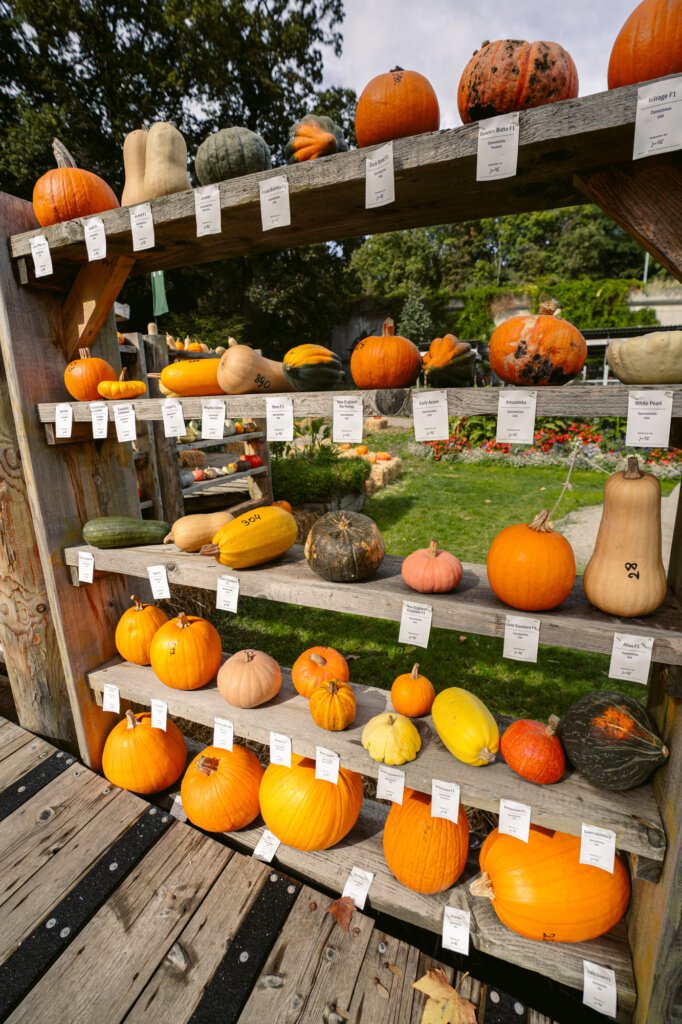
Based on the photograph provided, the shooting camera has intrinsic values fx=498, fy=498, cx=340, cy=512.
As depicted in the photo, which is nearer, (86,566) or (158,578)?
(158,578)

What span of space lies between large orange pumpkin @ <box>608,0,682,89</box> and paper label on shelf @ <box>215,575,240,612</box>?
6.10 ft

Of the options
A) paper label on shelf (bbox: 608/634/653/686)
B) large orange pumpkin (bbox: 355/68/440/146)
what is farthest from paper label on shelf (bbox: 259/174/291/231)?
paper label on shelf (bbox: 608/634/653/686)

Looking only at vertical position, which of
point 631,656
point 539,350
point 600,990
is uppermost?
point 539,350

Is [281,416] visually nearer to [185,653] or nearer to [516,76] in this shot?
[516,76]

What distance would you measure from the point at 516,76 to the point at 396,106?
34cm

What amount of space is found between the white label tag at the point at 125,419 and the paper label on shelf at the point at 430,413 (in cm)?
112

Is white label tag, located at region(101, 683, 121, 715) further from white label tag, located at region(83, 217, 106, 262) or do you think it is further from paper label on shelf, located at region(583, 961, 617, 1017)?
paper label on shelf, located at region(583, 961, 617, 1017)

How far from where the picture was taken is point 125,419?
1.95 metres

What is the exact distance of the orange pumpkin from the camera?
1.56 meters

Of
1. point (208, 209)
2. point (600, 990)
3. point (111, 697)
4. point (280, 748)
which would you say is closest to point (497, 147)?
point (208, 209)

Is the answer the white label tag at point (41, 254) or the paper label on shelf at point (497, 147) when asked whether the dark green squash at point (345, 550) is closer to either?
the paper label on shelf at point (497, 147)

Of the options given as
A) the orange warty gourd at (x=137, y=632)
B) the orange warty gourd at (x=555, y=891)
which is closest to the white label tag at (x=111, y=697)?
the orange warty gourd at (x=137, y=632)

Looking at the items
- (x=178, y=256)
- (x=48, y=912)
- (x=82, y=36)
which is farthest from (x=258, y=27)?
(x=48, y=912)

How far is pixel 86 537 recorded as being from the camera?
233cm
